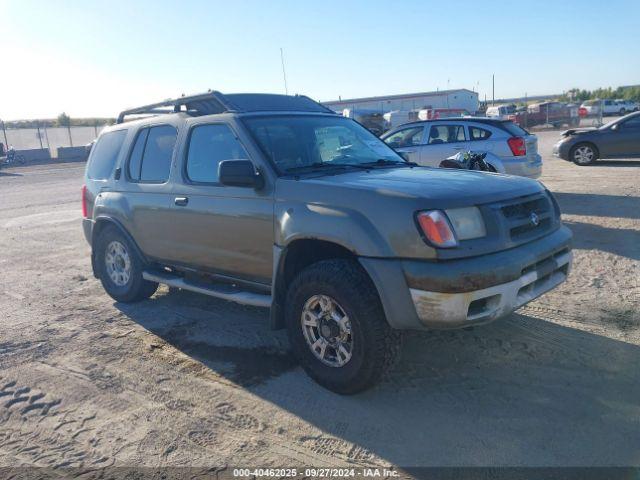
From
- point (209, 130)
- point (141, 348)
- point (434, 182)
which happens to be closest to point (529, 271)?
point (434, 182)

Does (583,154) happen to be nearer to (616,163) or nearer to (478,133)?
(616,163)

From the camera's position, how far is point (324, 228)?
3602 millimetres

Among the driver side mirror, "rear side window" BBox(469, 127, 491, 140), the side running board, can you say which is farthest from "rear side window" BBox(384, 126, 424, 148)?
the driver side mirror

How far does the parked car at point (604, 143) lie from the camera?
48.8 ft

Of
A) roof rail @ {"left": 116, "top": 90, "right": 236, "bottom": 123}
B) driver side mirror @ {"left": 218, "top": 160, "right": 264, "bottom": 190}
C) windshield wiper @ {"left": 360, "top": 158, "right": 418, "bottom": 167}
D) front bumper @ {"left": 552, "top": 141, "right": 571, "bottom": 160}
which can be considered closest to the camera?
driver side mirror @ {"left": 218, "top": 160, "right": 264, "bottom": 190}

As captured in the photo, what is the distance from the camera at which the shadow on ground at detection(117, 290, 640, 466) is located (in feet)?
9.88

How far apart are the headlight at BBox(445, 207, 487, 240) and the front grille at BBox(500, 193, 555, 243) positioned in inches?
8.0

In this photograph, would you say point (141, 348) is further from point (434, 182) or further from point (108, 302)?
point (434, 182)

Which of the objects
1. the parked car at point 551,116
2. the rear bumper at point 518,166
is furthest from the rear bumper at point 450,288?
the parked car at point 551,116

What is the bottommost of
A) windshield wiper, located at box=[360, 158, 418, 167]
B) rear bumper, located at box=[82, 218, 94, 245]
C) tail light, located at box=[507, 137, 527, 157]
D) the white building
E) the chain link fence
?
rear bumper, located at box=[82, 218, 94, 245]

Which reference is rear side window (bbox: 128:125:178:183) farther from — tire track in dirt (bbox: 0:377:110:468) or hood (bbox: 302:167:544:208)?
tire track in dirt (bbox: 0:377:110:468)

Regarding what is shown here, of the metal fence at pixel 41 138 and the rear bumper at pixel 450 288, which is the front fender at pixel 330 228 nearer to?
the rear bumper at pixel 450 288

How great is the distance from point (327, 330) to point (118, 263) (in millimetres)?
3313

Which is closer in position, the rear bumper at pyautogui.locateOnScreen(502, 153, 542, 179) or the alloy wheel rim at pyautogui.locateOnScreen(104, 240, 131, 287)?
the alloy wheel rim at pyautogui.locateOnScreen(104, 240, 131, 287)
